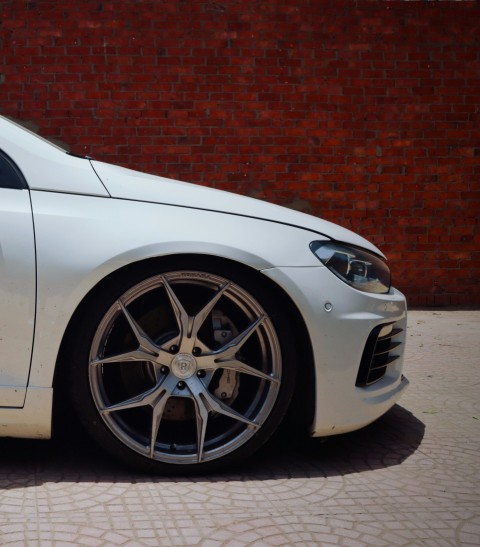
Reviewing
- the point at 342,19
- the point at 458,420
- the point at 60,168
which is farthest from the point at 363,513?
the point at 342,19

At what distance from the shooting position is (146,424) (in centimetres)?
340

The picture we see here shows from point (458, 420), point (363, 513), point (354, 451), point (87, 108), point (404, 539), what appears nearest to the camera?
point (404, 539)

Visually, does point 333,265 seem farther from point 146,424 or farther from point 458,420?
point 458,420

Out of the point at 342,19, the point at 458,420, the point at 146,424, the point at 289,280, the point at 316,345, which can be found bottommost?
the point at 458,420

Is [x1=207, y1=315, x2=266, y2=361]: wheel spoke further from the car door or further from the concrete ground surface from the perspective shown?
the car door

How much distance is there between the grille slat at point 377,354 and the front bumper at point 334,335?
0.04 meters

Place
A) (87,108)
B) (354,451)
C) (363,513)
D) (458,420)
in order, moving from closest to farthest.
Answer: (363,513)
(354,451)
(458,420)
(87,108)

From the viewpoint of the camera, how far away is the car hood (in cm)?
333

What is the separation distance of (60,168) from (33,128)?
4.75m

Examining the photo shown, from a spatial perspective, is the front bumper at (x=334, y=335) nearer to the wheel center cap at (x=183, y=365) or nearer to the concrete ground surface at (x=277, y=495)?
the concrete ground surface at (x=277, y=495)

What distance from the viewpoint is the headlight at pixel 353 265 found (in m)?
3.40

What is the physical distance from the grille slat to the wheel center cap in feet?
2.28

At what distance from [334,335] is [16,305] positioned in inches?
48.4

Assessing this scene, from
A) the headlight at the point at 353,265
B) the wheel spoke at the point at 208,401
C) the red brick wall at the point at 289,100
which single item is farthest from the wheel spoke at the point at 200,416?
the red brick wall at the point at 289,100
